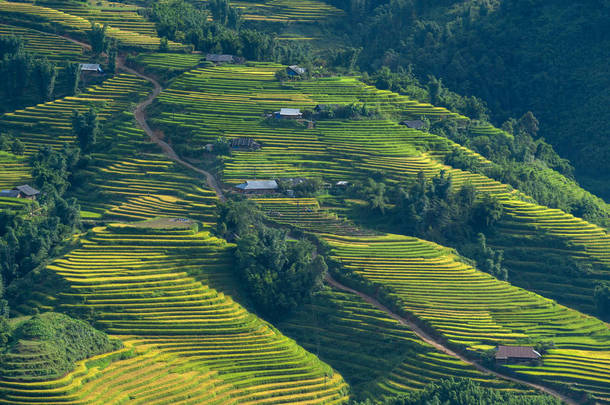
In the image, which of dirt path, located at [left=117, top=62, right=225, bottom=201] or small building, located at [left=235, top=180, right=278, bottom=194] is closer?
small building, located at [left=235, top=180, right=278, bottom=194]

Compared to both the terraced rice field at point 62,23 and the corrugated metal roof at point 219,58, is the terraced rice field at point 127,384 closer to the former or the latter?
the corrugated metal roof at point 219,58

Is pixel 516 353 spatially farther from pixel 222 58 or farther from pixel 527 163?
pixel 222 58

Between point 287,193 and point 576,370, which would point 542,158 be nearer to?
point 287,193

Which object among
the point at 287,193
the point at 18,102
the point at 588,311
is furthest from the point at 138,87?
the point at 588,311

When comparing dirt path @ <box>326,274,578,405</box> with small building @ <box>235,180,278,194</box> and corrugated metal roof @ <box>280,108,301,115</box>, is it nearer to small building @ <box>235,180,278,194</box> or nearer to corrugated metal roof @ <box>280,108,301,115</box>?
small building @ <box>235,180,278,194</box>

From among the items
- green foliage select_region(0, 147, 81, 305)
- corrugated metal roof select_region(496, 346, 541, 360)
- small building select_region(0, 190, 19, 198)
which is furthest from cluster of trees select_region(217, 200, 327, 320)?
small building select_region(0, 190, 19, 198)

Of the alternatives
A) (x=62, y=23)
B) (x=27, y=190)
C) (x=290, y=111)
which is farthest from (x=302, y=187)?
(x=62, y=23)

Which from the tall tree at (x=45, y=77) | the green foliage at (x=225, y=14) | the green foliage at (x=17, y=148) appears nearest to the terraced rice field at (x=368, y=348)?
the green foliage at (x=17, y=148)
